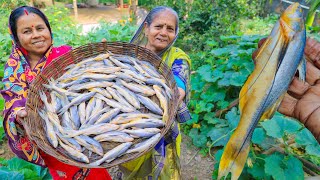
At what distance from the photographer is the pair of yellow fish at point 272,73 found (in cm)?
149

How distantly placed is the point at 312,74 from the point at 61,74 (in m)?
1.95

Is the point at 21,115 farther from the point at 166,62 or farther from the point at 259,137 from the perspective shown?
the point at 259,137

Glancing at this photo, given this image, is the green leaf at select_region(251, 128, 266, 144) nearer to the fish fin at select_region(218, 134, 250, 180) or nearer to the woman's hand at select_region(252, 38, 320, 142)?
the fish fin at select_region(218, 134, 250, 180)

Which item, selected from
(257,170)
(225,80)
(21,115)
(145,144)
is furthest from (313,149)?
(21,115)

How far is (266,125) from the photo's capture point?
8.82ft

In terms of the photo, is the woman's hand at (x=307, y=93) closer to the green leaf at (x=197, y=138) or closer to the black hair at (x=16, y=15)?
the black hair at (x=16, y=15)

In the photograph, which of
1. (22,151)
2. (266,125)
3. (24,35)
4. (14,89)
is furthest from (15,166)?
(266,125)

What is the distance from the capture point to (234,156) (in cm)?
192

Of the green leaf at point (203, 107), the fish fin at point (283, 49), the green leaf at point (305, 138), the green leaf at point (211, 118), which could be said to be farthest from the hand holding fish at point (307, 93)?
the green leaf at point (203, 107)

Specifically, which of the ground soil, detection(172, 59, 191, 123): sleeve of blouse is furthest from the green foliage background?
detection(172, 59, 191, 123): sleeve of blouse

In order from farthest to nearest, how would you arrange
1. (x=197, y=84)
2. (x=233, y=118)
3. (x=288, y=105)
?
(x=197, y=84) → (x=233, y=118) → (x=288, y=105)

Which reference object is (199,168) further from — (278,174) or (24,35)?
(24,35)

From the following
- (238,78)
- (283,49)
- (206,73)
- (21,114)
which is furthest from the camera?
(206,73)

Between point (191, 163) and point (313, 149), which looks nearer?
point (313, 149)
